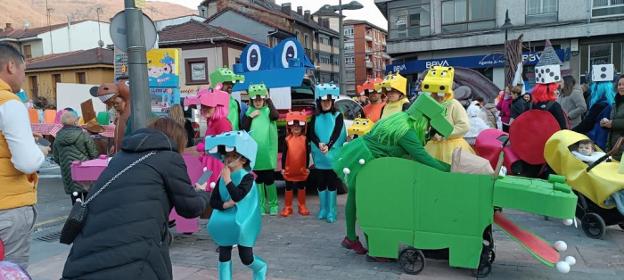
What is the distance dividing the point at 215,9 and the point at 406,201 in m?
47.0

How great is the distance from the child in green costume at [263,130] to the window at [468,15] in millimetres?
21296

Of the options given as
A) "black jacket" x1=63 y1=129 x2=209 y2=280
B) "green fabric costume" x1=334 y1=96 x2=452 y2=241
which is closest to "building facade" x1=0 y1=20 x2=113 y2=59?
"green fabric costume" x1=334 y1=96 x2=452 y2=241

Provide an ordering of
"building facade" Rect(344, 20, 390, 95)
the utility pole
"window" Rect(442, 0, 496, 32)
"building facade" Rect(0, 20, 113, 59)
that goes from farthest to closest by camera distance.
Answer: "building facade" Rect(344, 20, 390, 95) → "building facade" Rect(0, 20, 113, 59) → "window" Rect(442, 0, 496, 32) → the utility pole

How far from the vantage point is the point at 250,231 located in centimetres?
402

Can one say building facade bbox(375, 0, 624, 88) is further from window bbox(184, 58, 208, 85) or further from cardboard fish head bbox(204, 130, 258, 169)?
cardboard fish head bbox(204, 130, 258, 169)

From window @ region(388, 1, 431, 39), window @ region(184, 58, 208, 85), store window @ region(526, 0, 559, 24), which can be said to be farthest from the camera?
window @ region(184, 58, 208, 85)

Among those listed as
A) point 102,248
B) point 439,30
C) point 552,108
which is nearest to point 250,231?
point 102,248

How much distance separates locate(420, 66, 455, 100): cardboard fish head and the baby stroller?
4.99 feet

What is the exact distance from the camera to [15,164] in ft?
9.88

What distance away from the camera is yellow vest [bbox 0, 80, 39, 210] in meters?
3.05

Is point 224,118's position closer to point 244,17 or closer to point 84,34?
point 244,17

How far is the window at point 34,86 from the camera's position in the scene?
37.4m

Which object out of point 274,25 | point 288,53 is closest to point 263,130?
point 288,53

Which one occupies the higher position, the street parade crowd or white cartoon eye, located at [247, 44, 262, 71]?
white cartoon eye, located at [247, 44, 262, 71]
